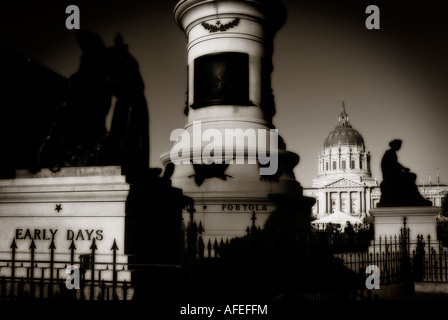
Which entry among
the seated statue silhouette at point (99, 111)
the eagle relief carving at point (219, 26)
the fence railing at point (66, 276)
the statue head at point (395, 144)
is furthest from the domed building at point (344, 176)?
the fence railing at point (66, 276)

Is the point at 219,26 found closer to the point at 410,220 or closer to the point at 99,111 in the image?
the point at 410,220

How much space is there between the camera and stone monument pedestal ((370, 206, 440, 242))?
52.6 feet

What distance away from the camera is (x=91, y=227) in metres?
7.00

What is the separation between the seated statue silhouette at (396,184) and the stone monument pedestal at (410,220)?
0.28 meters

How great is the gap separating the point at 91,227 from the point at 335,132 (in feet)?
522

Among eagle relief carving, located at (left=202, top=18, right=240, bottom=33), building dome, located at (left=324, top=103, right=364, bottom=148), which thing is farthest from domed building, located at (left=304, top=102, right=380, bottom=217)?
eagle relief carving, located at (left=202, top=18, right=240, bottom=33)

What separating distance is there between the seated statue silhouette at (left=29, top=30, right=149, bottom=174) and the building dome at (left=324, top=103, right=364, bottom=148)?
151622mm

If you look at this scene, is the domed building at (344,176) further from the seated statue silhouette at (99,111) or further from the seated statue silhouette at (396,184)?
the seated statue silhouette at (99,111)

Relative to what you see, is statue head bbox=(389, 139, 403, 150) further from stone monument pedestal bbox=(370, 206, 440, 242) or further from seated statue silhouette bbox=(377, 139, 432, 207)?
stone monument pedestal bbox=(370, 206, 440, 242)

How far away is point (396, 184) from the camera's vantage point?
54.4 feet

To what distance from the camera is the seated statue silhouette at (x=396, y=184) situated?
16.4m

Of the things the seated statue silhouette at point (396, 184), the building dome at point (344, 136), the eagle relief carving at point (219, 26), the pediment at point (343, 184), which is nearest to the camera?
the seated statue silhouette at point (396, 184)
